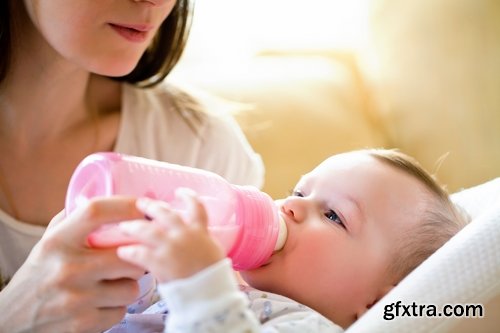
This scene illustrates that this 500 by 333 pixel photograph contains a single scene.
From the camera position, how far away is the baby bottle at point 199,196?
0.78 m

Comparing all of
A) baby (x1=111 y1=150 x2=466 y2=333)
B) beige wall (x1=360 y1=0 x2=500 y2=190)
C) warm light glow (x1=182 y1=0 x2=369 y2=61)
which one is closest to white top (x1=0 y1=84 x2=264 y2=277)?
baby (x1=111 y1=150 x2=466 y2=333)

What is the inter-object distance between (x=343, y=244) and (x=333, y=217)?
49 mm

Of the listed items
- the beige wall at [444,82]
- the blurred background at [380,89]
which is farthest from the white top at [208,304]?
the beige wall at [444,82]

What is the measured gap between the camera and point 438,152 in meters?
1.70

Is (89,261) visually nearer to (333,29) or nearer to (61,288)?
(61,288)

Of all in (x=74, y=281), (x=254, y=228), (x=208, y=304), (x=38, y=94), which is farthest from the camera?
(x=38, y=94)

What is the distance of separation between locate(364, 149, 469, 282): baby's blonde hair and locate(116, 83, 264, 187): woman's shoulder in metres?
0.46

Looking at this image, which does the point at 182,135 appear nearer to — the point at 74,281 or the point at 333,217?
the point at 333,217

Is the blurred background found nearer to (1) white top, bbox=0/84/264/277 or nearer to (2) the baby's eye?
(1) white top, bbox=0/84/264/277

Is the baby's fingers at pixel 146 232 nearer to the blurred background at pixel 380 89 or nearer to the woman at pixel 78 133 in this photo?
the woman at pixel 78 133

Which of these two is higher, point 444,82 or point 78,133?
point 444,82

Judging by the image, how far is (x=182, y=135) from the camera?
1387 millimetres

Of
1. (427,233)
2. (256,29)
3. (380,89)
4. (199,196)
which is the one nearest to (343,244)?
(427,233)

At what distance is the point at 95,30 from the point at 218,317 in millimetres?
556
